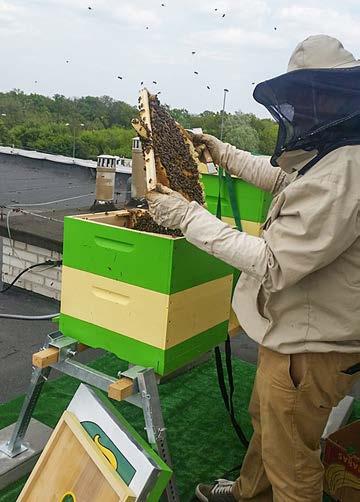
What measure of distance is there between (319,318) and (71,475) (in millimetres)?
884

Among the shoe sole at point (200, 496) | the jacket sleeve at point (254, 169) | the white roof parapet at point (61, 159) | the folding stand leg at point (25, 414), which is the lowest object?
the shoe sole at point (200, 496)

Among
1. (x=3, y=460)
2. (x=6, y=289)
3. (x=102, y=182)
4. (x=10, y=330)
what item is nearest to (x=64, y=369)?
(x=3, y=460)

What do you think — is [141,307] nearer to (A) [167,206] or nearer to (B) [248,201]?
(A) [167,206]

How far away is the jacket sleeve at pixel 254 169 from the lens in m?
2.04

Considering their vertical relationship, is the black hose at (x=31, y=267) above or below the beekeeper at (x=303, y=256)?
below

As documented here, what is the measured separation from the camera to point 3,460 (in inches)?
85.2

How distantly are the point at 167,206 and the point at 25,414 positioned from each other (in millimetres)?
1098

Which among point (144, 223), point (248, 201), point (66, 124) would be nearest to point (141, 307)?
point (144, 223)

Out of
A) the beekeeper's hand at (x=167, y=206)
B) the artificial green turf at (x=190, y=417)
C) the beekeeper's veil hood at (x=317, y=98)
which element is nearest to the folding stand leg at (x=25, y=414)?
the artificial green turf at (x=190, y=417)

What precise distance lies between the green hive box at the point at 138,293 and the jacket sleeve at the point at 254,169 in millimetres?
402

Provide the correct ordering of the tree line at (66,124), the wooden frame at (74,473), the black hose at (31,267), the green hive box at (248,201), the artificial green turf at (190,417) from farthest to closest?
the tree line at (66,124), the black hose at (31,267), the green hive box at (248,201), the artificial green turf at (190,417), the wooden frame at (74,473)

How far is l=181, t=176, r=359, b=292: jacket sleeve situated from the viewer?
1314 mm

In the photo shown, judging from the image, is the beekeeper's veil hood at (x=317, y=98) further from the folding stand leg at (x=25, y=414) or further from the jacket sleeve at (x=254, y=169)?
the folding stand leg at (x=25, y=414)

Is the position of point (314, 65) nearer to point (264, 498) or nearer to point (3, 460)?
point (264, 498)
